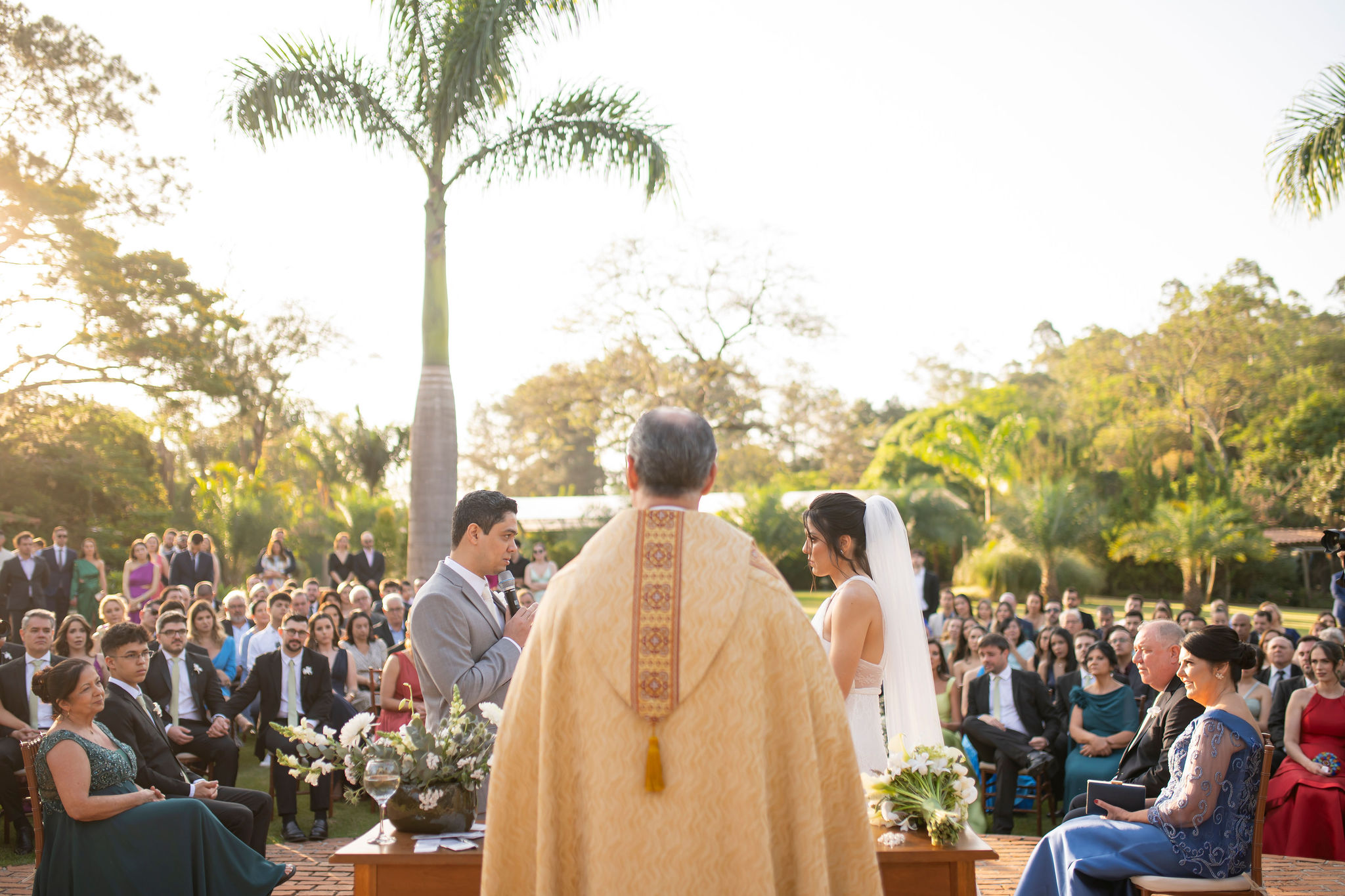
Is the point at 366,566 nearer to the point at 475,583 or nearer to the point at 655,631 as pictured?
the point at 475,583

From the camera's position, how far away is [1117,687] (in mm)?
7414

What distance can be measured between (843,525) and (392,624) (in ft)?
22.8

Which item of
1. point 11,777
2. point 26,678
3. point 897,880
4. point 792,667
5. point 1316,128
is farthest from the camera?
point 1316,128

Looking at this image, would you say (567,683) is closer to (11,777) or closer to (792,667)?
(792,667)

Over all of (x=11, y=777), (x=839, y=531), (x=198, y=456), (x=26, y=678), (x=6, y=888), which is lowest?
(x=6, y=888)

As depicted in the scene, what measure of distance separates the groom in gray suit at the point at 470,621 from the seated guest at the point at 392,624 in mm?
6122

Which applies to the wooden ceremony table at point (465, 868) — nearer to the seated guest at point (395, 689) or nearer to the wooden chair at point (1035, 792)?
the seated guest at point (395, 689)

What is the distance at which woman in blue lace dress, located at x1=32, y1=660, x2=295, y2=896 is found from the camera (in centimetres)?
451

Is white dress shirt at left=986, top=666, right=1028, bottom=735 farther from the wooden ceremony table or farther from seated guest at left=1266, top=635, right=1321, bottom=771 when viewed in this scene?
the wooden ceremony table

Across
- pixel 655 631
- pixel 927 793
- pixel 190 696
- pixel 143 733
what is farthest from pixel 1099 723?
pixel 190 696

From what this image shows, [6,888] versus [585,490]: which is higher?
[585,490]

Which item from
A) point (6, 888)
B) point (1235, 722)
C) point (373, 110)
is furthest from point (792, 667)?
point (373, 110)

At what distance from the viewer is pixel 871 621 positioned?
3.84 metres

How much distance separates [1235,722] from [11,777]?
6.96 m
